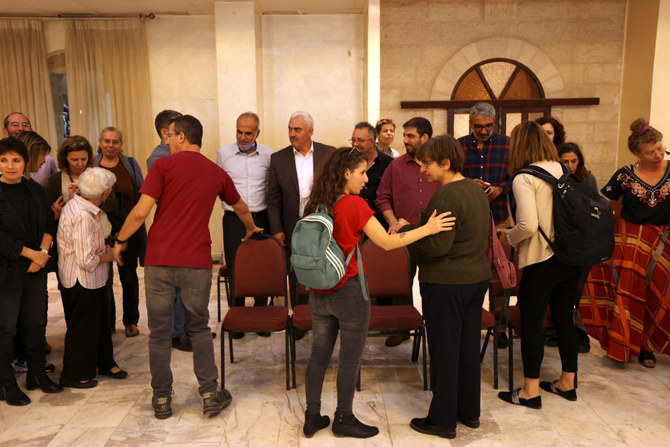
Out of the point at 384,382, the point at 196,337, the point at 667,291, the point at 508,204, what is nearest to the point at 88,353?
the point at 196,337

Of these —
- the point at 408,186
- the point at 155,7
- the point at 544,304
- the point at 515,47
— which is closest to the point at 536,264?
the point at 544,304

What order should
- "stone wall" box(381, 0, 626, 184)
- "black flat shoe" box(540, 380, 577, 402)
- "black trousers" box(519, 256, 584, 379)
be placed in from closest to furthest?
"black trousers" box(519, 256, 584, 379)
"black flat shoe" box(540, 380, 577, 402)
"stone wall" box(381, 0, 626, 184)

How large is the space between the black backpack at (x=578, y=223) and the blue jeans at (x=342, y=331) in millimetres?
1112

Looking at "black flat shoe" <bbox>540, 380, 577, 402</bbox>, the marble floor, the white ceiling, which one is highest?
the white ceiling

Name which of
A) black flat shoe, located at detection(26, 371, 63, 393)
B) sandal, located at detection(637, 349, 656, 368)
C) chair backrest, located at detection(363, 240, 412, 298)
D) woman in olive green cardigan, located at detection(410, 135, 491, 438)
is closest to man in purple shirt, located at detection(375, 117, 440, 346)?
chair backrest, located at detection(363, 240, 412, 298)

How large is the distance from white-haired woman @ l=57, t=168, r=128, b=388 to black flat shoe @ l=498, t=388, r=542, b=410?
8.26 feet

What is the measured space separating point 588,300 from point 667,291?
0.50m

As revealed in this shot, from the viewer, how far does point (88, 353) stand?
3.30 meters

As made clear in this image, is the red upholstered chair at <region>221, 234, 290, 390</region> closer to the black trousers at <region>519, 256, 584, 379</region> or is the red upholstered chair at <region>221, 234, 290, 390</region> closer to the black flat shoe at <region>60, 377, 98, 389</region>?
the black flat shoe at <region>60, 377, 98, 389</region>

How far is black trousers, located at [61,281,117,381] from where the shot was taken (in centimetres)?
323

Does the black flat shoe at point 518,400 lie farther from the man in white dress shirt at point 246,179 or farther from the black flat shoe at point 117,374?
the black flat shoe at point 117,374

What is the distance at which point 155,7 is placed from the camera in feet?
21.0

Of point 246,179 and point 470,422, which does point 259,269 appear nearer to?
point 246,179

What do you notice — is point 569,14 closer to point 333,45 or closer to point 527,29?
point 527,29
